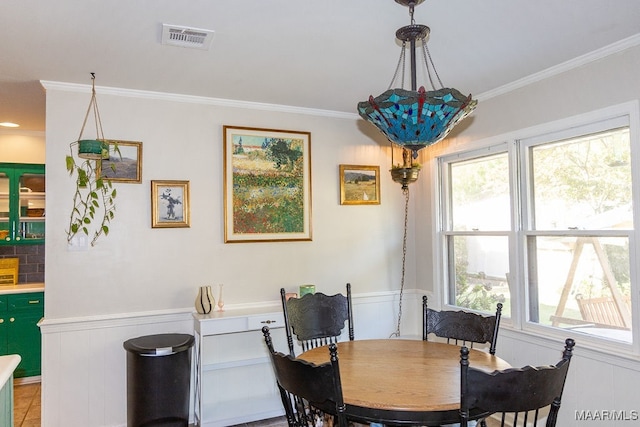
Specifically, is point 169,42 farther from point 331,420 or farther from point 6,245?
point 6,245

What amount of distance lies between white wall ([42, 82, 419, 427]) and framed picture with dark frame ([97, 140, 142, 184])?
6cm

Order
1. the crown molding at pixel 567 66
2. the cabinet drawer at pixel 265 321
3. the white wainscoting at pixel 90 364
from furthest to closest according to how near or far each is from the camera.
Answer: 1. the cabinet drawer at pixel 265 321
2. the white wainscoting at pixel 90 364
3. the crown molding at pixel 567 66

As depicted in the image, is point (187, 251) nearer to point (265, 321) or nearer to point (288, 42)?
point (265, 321)

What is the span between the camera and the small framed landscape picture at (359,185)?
4.09 metres

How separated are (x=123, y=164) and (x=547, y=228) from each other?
3114 millimetres

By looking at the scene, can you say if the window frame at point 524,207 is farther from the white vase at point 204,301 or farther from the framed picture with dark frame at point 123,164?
the framed picture with dark frame at point 123,164

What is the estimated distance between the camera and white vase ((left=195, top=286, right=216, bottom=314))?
334cm

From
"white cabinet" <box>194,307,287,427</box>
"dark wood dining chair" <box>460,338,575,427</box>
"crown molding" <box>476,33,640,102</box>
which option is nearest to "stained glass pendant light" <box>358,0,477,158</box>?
"dark wood dining chair" <box>460,338,575,427</box>

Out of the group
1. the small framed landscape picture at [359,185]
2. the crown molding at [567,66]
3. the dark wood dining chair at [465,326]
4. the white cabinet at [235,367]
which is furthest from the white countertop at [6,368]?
the crown molding at [567,66]

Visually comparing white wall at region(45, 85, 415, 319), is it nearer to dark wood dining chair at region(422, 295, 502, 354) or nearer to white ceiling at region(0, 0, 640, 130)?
white ceiling at region(0, 0, 640, 130)

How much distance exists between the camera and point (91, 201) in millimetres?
3230

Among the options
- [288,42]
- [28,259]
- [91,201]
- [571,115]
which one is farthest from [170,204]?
[571,115]

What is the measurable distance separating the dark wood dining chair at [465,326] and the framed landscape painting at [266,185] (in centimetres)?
144

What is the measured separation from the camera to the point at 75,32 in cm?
237
